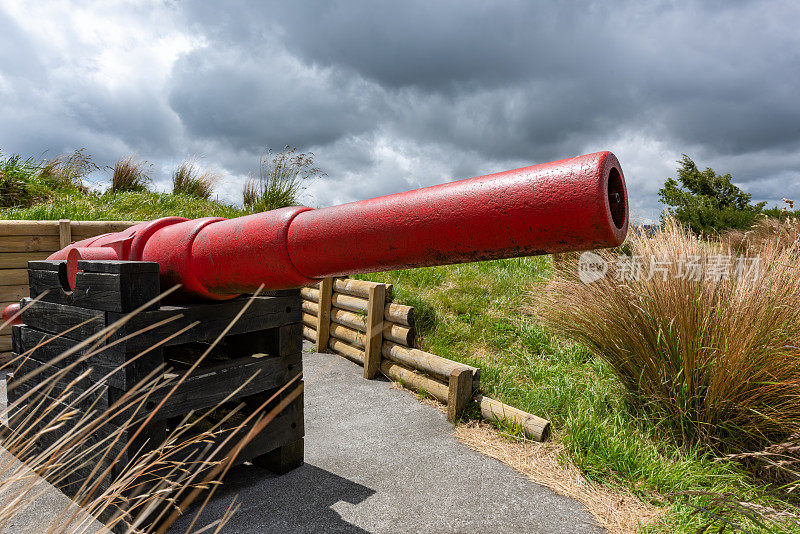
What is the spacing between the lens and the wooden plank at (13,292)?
627 cm

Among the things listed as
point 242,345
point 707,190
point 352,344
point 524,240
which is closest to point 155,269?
point 242,345

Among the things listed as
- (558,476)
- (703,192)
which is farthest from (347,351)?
(703,192)

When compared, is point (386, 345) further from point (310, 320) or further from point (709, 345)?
point (709, 345)

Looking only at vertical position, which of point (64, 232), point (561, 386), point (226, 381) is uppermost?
point (64, 232)

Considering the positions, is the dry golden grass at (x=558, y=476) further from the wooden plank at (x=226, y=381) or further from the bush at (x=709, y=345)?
the wooden plank at (x=226, y=381)

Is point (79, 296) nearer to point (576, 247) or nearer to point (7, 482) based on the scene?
point (7, 482)

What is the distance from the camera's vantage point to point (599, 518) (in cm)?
291

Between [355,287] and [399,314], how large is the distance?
0.84 m

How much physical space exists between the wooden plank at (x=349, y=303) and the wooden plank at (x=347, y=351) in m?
0.41

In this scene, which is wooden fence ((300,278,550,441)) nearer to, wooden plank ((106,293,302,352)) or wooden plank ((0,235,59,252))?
wooden plank ((106,293,302,352))

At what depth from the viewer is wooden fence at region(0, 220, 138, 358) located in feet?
20.5

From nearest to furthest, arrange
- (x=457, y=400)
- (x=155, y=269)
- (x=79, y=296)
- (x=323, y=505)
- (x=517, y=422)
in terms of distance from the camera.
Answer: (x=155, y=269), (x=79, y=296), (x=323, y=505), (x=517, y=422), (x=457, y=400)

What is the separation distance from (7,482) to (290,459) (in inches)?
68.2

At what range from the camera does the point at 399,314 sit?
5246 millimetres
